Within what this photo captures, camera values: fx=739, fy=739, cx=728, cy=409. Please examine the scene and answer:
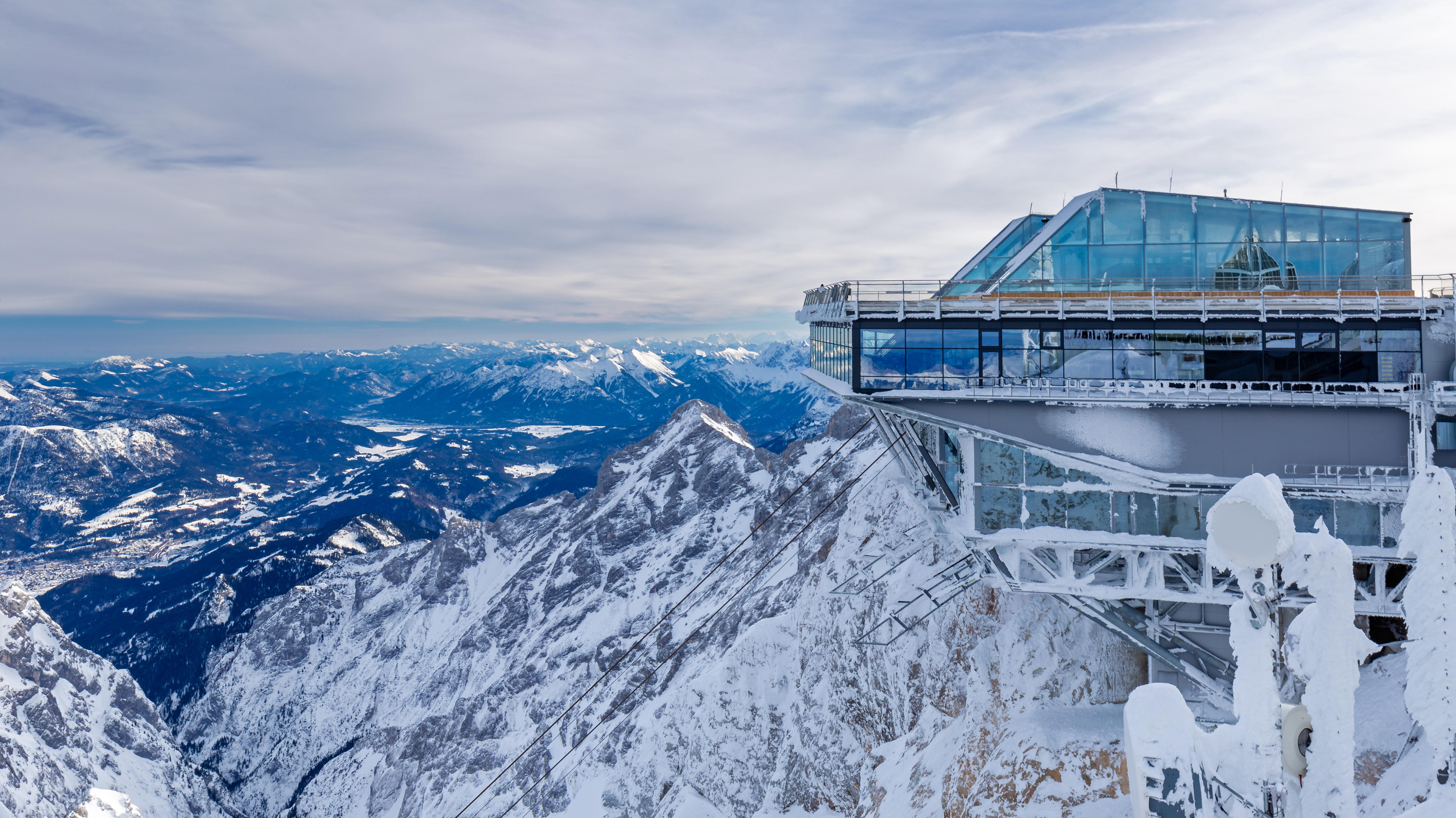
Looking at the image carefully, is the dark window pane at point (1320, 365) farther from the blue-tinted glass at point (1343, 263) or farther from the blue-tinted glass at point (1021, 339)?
the blue-tinted glass at point (1021, 339)

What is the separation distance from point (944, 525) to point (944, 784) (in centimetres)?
1106

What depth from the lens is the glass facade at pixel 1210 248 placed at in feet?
82.6

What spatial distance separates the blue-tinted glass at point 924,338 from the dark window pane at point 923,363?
132 millimetres

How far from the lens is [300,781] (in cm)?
14450

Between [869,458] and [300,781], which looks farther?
[300,781]

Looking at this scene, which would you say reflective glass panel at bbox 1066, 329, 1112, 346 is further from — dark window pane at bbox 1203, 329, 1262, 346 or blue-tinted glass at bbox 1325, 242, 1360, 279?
blue-tinted glass at bbox 1325, 242, 1360, 279

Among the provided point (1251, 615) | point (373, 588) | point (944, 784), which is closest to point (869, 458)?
point (944, 784)

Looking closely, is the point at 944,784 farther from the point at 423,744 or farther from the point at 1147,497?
the point at 423,744

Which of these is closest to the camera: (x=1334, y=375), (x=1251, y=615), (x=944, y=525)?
(x=1251, y=615)

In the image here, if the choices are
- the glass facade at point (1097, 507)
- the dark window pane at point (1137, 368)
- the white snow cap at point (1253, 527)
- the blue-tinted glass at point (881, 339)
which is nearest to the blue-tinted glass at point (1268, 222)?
the dark window pane at point (1137, 368)

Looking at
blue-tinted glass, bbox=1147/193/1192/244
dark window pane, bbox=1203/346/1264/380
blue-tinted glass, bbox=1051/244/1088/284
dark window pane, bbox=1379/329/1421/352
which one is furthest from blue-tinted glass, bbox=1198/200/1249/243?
dark window pane, bbox=1379/329/1421/352

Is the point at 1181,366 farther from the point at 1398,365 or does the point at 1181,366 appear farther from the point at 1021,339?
the point at 1398,365

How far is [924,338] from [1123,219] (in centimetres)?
828

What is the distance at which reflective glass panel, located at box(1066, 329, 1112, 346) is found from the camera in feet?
81.8
